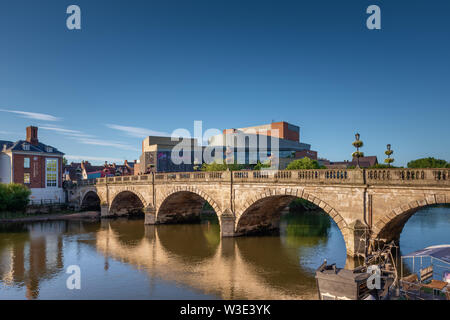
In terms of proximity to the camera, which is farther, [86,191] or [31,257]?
[86,191]

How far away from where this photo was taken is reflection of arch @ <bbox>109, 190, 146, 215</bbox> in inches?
1863

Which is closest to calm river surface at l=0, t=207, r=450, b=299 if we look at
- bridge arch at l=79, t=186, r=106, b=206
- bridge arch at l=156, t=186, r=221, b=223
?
bridge arch at l=156, t=186, r=221, b=223

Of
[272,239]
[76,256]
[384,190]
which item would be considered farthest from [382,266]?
[76,256]

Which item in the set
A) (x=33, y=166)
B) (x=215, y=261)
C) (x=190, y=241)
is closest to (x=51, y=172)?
(x=33, y=166)

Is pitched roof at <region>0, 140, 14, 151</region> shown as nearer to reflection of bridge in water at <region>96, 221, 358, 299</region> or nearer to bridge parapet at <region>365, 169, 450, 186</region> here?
reflection of bridge in water at <region>96, 221, 358, 299</region>

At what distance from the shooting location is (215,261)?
22.2 meters

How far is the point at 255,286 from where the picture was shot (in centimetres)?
1692

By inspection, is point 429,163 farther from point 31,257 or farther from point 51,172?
point 51,172

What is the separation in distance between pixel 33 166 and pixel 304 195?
1931 inches

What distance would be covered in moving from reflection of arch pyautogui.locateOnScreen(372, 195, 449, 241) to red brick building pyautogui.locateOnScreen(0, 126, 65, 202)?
2122 inches

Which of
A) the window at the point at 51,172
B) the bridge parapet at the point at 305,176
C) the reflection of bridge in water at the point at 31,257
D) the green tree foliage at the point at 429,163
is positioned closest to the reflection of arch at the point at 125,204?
the reflection of bridge in water at the point at 31,257

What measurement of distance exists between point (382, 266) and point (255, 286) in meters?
6.68

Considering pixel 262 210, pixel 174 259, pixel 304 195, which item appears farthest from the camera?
pixel 262 210
